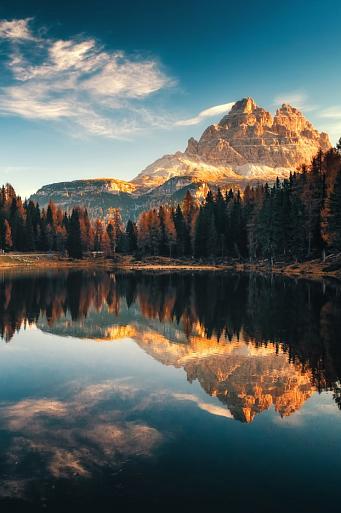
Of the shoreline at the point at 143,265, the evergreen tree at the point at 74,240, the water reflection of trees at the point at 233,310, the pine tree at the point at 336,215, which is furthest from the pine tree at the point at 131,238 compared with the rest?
the pine tree at the point at 336,215

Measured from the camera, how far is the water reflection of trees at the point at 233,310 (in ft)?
85.6

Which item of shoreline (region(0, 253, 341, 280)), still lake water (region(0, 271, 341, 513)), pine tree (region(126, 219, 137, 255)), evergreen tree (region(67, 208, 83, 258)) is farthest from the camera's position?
pine tree (region(126, 219, 137, 255))

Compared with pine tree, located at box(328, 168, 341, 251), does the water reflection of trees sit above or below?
below

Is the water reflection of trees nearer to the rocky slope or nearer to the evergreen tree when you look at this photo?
the rocky slope

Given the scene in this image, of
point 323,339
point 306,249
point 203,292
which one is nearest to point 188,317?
A: point 323,339

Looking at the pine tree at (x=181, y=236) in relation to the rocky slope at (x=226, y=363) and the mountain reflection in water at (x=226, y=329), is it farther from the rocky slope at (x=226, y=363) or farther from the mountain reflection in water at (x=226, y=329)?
the rocky slope at (x=226, y=363)

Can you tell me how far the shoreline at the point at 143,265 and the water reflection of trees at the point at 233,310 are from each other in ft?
97.6

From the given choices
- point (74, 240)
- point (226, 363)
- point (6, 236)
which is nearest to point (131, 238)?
point (74, 240)

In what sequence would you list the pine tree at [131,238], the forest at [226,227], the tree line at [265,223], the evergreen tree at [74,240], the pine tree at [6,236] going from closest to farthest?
the tree line at [265,223], the forest at [226,227], the pine tree at [6,236], the evergreen tree at [74,240], the pine tree at [131,238]

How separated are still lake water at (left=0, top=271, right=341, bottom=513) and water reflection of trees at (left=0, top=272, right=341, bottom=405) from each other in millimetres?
252

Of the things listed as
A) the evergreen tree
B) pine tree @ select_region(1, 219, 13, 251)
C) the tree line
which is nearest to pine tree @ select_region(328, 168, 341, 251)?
the tree line

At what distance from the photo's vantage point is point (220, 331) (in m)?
31.9

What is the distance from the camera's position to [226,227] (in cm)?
13575

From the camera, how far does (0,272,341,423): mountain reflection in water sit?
64.2ft
